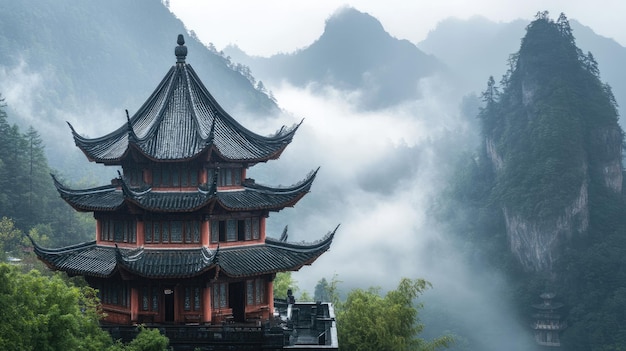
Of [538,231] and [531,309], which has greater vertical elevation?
[538,231]

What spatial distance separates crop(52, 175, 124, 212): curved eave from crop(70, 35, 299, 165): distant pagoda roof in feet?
3.45

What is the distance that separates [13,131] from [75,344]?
71.7 metres

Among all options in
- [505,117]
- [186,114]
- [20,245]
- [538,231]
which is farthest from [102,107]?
[186,114]

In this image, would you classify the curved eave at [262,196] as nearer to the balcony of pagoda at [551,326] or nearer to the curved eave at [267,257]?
the curved eave at [267,257]

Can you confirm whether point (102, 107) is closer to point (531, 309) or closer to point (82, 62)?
point (82, 62)

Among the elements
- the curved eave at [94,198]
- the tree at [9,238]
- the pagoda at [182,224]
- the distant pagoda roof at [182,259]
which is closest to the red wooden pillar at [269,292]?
the pagoda at [182,224]

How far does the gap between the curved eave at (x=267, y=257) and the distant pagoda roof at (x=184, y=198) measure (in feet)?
4.29

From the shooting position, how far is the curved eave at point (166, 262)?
23656 millimetres

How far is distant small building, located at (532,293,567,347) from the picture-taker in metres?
112

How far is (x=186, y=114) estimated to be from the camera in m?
27.0

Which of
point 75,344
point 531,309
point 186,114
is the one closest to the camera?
point 75,344

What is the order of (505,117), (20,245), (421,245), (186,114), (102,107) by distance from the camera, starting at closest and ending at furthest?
(186,114)
(20,245)
(505,117)
(421,245)
(102,107)

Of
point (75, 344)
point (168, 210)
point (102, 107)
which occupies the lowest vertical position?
point (75, 344)

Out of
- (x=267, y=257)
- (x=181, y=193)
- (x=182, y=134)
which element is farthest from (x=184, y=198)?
(x=267, y=257)
